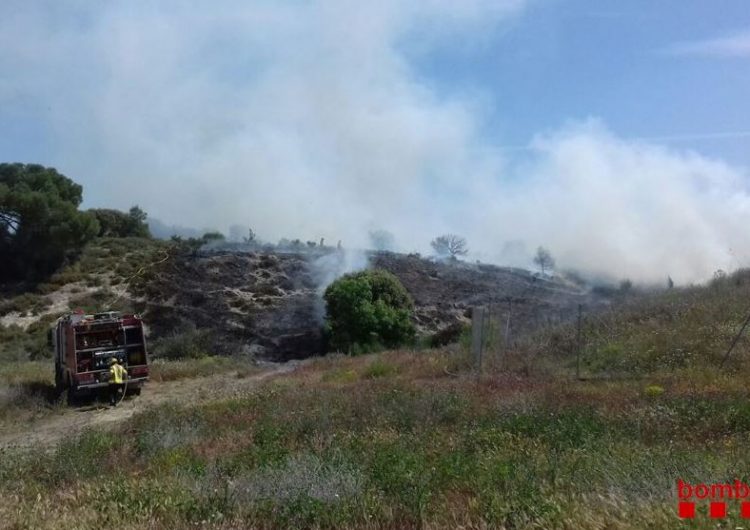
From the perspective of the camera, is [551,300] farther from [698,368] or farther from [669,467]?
[669,467]

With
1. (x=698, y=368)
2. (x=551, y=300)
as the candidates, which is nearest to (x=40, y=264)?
(x=551, y=300)

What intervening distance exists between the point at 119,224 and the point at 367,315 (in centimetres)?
A: 3237

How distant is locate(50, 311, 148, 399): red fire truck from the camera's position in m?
18.0

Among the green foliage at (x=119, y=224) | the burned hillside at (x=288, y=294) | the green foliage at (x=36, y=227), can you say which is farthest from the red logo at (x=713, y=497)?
the green foliage at (x=119, y=224)

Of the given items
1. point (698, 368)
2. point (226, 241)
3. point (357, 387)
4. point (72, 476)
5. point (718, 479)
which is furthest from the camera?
point (226, 241)

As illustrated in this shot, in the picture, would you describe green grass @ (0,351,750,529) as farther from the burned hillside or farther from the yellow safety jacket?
the burned hillside

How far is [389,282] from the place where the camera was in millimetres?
31719

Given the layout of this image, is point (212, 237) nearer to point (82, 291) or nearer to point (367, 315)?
point (82, 291)

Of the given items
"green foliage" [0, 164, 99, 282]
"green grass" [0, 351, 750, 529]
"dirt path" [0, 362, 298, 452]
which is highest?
"green foliage" [0, 164, 99, 282]

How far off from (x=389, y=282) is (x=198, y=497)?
26268 mm

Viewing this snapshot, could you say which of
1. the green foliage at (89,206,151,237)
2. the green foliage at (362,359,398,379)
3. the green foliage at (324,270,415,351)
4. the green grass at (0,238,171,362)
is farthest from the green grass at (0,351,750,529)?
the green foliage at (89,206,151,237)

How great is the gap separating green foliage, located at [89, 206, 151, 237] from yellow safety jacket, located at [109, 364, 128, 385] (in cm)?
3702

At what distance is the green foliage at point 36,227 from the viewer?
3794 cm

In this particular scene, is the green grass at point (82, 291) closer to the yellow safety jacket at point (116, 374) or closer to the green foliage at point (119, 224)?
the green foliage at point (119, 224)
